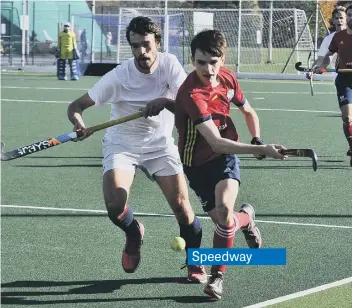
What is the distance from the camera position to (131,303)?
6.37 meters

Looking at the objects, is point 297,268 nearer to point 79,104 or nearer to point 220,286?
point 220,286

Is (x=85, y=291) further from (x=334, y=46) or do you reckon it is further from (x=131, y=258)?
(x=334, y=46)

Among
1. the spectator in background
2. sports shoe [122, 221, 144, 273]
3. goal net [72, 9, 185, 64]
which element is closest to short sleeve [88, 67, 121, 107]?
sports shoe [122, 221, 144, 273]

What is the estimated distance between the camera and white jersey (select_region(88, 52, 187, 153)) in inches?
279

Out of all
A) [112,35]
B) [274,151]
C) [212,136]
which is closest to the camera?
[274,151]

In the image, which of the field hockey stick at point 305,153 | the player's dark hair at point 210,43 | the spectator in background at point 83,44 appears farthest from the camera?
the spectator in background at point 83,44

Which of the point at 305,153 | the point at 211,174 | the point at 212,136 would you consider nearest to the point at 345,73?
the point at 211,174

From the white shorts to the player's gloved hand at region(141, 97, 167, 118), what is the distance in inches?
21.0

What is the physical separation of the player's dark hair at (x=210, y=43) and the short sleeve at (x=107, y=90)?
863 mm

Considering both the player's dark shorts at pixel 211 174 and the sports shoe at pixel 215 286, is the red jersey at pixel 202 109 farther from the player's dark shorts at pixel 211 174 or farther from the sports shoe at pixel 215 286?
the sports shoe at pixel 215 286

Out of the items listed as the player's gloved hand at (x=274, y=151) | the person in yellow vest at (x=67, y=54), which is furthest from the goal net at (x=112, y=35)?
the player's gloved hand at (x=274, y=151)

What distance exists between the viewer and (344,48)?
43.8ft

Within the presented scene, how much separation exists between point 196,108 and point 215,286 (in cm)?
118

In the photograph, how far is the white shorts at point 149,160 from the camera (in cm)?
715
